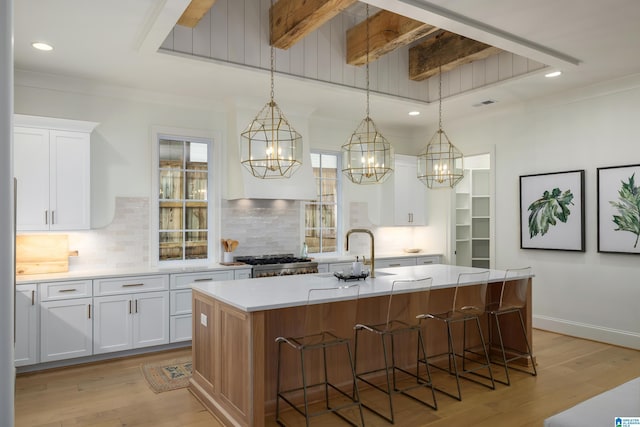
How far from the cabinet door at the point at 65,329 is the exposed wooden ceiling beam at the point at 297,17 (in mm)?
3182

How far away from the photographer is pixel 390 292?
3369mm

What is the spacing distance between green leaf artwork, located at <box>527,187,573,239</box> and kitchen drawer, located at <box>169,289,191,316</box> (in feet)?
14.3

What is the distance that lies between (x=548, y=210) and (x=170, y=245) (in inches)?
186

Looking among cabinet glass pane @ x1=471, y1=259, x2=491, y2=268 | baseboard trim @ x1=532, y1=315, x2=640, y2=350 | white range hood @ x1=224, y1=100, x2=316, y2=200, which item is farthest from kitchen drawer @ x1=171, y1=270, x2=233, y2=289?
cabinet glass pane @ x1=471, y1=259, x2=491, y2=268

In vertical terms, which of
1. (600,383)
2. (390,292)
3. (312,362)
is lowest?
(600,383)

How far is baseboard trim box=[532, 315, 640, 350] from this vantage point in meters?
4.91

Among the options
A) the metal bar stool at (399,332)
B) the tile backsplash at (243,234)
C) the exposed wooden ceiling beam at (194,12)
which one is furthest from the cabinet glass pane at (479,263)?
the exposed wooden ceiling beam at (194,12)

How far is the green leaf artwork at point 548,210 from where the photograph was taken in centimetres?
547

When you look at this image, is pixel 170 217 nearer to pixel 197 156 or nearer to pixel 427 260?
pixel 197 156

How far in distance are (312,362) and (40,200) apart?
3.06 metres

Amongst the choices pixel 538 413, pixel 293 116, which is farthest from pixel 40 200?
pixel 538 413

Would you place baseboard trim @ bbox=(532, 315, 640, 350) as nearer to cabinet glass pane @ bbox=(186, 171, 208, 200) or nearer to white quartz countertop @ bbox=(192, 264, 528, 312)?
white quartz countertop @ bbox=(192, 264, 528, 312)

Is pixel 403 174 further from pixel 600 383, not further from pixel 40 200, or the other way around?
pixel 40 200

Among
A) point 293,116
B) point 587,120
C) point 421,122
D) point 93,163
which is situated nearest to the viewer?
Result: point 93,163
